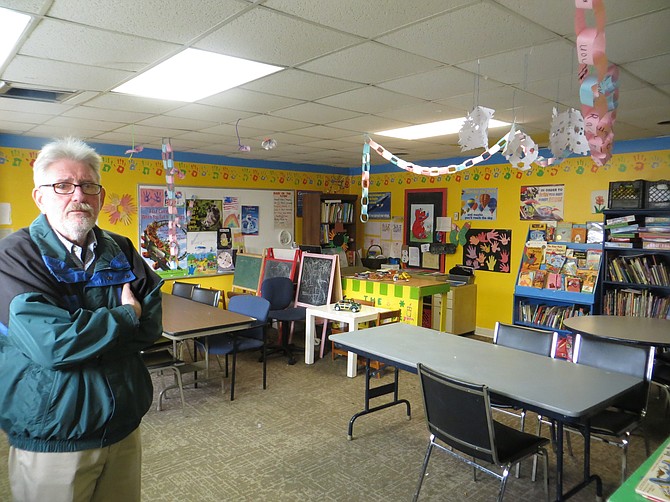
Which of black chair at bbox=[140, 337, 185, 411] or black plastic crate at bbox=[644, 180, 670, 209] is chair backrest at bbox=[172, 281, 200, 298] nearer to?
black chair at bbox=[140, 337, 185, 411]

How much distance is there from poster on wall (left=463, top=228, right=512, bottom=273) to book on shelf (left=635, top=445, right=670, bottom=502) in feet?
16.1

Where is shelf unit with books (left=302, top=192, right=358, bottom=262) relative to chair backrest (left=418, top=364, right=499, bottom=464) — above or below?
above

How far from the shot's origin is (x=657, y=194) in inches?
187

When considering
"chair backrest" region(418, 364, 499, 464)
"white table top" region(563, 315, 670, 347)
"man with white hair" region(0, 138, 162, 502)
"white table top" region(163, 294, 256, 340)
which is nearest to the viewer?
"man with white hair" region(0, 138, 162, 502)

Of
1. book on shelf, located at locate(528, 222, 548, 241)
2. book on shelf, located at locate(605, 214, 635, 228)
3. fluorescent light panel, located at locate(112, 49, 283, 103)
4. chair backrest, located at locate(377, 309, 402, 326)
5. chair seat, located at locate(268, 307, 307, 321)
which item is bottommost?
chair seat, located at locate(268, 307, 307, 321)

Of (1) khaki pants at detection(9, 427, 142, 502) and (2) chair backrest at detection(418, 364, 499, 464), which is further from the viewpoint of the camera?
(2) chair backrest at detection(418, 364, 499, 464)

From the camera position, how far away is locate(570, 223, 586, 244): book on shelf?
5652 mm

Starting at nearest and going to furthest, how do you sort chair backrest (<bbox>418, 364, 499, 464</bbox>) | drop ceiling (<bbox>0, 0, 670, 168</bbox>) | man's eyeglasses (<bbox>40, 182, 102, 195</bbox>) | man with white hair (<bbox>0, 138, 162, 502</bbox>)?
man with white hair (<bbox>0, 138, 162, 502</bbox>)
man's eyeglasses (<bbox>40, 182, 102, 195</bbox>)
drop ceiling (<bbox>0, 0, 670, 168</bbox>)
chair backrest (<bbox>418, 364, 499, 464</bbox>)

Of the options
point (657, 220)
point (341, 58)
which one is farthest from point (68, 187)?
point (657, 220)

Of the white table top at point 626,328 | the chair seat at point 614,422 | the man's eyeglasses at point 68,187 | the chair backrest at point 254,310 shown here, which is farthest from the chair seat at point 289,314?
the man's eyeglasses at point 68,187

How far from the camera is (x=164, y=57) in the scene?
2.66 metres

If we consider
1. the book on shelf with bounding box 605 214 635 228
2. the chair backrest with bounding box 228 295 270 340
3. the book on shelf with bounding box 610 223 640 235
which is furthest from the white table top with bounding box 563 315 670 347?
the chair backrest with bounding box 228 295 270 340

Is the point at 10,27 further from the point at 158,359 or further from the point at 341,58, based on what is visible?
the point at 158,359

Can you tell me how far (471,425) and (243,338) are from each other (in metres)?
2.75
